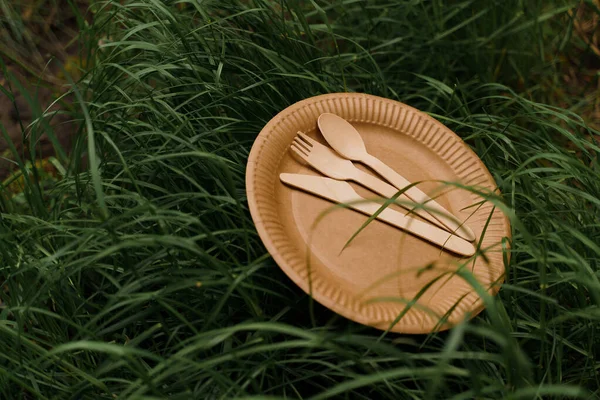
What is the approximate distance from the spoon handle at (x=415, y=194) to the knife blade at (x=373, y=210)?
17 mm

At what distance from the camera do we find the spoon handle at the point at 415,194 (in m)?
1.16

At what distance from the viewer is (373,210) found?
115 cm

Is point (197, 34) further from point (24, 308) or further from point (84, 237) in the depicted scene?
point (24, 308)

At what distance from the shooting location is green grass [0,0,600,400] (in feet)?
3.27

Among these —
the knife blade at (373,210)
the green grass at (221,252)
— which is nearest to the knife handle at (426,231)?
the knife blade at (373,210)

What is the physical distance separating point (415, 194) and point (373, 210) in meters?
0.10

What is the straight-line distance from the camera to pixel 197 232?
1.21 m

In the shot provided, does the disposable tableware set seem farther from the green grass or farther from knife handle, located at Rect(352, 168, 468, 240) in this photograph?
the green grass

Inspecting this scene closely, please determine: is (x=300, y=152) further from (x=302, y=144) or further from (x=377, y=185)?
(x=377, y=185)

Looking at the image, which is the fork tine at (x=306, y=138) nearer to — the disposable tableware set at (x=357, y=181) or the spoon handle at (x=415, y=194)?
the disposable tableware set at (x=357, y=181)

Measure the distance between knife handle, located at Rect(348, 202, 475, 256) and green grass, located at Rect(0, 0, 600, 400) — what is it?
0.35ft

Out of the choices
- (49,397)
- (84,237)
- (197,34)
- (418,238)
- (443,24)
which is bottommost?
(49,397)

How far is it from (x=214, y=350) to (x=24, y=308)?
0.35m

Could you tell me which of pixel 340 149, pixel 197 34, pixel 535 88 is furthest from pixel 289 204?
pixel 535 88
